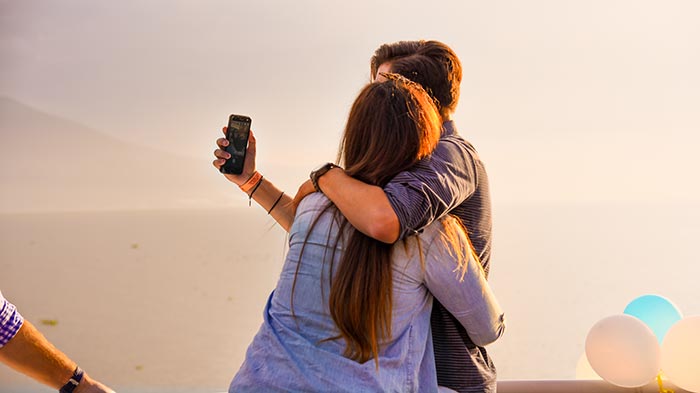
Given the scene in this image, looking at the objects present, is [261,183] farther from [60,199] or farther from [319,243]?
[60,199]

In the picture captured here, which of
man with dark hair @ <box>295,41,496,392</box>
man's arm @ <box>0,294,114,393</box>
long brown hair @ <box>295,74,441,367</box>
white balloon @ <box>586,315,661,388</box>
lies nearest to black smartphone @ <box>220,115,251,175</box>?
man with dark hair @ <box>295,41,496,392</box>

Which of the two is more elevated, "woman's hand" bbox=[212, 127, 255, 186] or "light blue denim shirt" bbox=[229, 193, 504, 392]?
"woman's hand" bbox=[212, 127, 255, 186]

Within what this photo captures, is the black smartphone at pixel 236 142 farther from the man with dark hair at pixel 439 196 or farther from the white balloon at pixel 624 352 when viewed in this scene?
the white balloon at pixel 624 352

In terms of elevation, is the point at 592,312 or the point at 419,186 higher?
the point at 419,186

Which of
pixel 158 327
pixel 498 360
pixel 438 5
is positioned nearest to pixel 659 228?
Answer: pixel 498 360

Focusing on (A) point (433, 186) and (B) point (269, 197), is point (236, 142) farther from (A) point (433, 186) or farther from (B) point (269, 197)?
(A) point (433, 186)

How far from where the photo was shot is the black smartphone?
1.61 meters

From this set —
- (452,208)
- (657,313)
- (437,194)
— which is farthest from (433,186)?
(657,313)

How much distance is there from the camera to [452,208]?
1209 millimetres

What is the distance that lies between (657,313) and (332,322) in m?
1.55

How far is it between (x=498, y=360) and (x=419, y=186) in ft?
12.3

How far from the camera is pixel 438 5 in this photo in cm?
413

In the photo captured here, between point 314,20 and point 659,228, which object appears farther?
point 659,228

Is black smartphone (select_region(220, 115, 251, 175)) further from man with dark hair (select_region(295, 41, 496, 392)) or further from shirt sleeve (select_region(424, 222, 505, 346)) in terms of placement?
shirt sleeve (select_region(424, 222, 505, 346))
